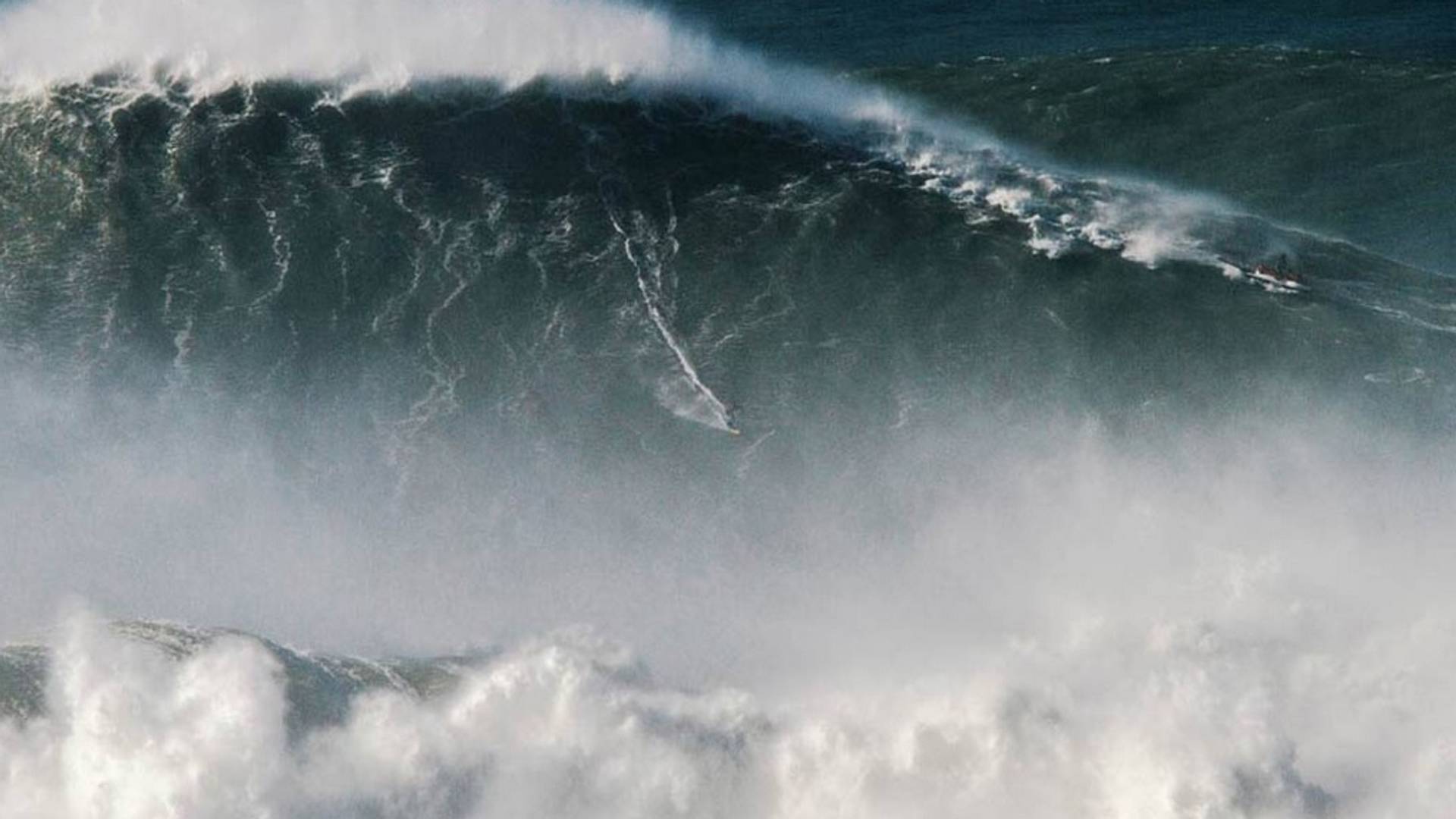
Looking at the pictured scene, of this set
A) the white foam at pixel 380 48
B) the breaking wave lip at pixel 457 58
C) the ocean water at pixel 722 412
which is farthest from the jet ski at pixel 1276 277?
the white foam at pixel 380 48

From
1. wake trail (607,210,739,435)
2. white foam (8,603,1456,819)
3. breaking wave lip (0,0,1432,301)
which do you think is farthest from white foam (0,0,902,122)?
white foam (8,603,1456,819)

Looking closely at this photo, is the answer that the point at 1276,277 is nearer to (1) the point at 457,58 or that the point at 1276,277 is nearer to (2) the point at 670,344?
(2) the point at 670,344

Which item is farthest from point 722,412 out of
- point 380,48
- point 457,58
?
point 380,48

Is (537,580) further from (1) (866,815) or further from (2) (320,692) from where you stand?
(1) (866,815)

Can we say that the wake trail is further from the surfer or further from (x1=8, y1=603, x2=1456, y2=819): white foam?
(x1=8, y1=603, x2=1456, y2=819): white foam

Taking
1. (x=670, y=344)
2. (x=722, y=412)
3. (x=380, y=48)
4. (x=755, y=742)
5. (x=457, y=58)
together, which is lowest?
(x=755, y=742)

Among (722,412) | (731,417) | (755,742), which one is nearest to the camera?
(755,742)

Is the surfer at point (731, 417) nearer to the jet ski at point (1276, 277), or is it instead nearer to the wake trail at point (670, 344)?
the wake trail at point (670, 344)
